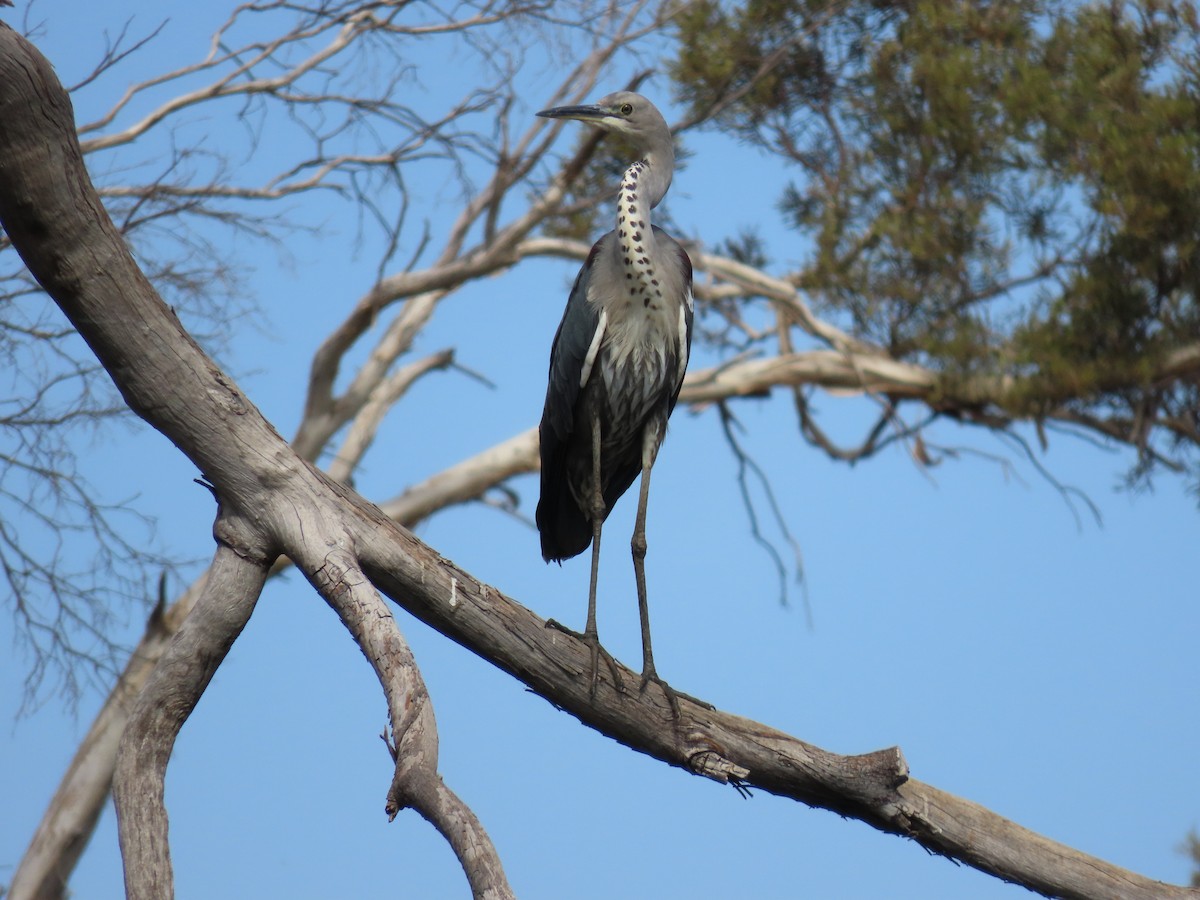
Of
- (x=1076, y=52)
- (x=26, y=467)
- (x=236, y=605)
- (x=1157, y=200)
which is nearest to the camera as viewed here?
(x=236, y=605)

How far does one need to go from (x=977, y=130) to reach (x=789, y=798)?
22.6 ft

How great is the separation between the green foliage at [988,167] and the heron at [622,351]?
16.3ft

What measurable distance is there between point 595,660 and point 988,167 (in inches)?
276

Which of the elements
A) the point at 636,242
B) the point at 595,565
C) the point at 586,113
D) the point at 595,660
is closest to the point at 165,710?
the point at 595,660

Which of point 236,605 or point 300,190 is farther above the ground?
point 300,190

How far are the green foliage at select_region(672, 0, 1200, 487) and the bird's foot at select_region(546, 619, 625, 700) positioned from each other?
5.83 m

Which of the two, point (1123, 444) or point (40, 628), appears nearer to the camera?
point (40, 628)

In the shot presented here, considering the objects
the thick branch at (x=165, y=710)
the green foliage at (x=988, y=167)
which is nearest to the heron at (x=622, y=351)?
the thick branch at (x=165, y=710)

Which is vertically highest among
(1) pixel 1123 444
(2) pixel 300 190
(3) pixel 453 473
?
(1) pixel 1123 444

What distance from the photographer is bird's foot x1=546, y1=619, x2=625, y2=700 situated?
3.71m

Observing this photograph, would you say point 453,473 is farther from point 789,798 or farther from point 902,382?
point 789,798

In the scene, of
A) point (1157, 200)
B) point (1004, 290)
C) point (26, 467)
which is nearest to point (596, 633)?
point (26, 467)

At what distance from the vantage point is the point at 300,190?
30.8 ft

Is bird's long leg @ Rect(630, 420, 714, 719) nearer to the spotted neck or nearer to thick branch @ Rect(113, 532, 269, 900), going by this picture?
the spotted neck
